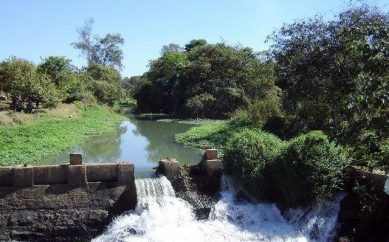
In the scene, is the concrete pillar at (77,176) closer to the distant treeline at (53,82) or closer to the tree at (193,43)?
the distant treeline at (53,82)

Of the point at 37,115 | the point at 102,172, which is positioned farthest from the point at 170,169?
the point at 37,115

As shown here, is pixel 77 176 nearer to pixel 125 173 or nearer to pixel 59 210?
pixel 59 210

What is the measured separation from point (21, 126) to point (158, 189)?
578 inches

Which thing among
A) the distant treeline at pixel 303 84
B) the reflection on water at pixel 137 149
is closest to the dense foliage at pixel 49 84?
the distant treeline at pixel 303 84

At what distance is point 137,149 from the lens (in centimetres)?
2289

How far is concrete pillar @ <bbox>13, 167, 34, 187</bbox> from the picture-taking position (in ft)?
39.4

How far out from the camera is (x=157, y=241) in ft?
35.9

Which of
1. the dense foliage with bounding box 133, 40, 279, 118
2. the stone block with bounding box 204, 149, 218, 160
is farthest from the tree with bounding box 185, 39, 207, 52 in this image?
the stone block with bounding box 204, 149, 218, 160

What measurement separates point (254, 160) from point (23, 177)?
19.9 feet

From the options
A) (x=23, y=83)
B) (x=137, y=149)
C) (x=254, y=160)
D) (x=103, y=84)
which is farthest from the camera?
(x=103, y=84)

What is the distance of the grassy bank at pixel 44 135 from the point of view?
733 inches

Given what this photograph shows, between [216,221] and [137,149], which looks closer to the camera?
[216,221]

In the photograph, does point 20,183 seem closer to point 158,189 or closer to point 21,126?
point 158,189

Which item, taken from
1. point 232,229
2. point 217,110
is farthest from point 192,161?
point 217,110
